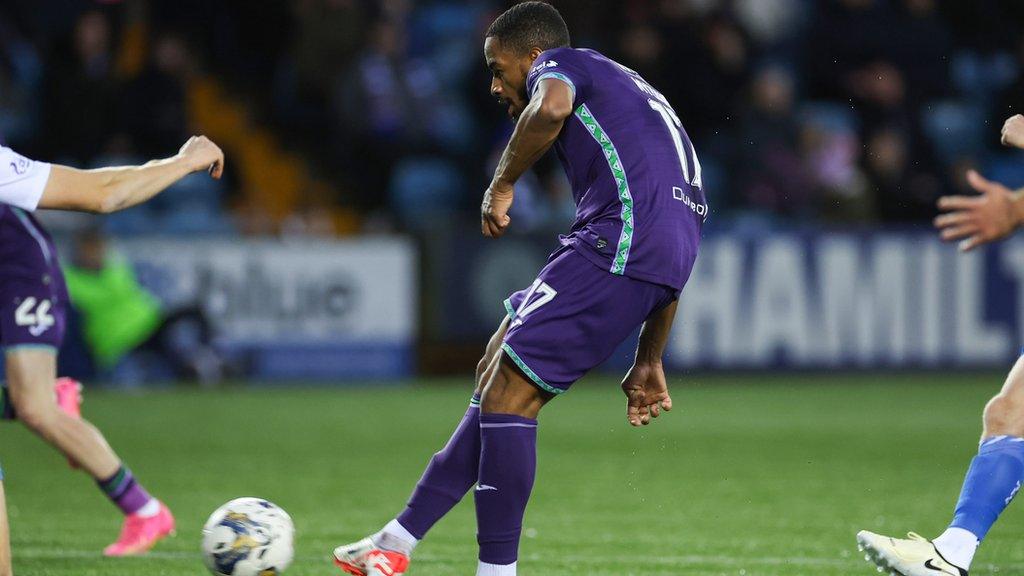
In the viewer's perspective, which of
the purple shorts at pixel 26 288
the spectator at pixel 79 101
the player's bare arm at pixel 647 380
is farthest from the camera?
the spectator at pixel 79 101

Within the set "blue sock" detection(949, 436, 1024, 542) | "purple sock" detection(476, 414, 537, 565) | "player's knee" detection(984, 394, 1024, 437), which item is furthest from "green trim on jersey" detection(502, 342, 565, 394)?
"player's knee" detection(984, 394, 1024, 437)

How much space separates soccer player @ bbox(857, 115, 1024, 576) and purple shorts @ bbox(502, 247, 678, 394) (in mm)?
999

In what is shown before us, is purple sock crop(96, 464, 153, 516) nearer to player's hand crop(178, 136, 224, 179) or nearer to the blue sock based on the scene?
player's hand crop(178, 136, 224, 179)

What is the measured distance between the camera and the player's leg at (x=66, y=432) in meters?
6.58

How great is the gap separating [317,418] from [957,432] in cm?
473

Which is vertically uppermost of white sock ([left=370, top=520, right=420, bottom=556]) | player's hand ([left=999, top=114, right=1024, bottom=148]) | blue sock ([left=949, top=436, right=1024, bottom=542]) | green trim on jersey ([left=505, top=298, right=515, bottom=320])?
player's hand ([left=999, top=114, right=1024, bottom=148])

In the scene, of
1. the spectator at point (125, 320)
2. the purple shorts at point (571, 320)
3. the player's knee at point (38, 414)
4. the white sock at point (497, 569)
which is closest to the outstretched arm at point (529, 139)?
the purple shorts at point (571, 320)

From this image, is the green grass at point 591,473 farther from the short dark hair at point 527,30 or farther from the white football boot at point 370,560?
the short dark hair at point 527,30

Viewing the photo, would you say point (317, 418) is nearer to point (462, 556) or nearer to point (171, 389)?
point (171, 389)

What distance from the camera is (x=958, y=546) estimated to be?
4953 mm

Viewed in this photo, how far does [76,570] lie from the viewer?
5.86 meters

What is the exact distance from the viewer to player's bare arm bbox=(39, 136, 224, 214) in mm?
4668

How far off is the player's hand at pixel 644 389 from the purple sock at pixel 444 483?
0.55 m

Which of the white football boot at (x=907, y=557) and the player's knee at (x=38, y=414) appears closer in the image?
the white football boot at (x=907, y=557)
